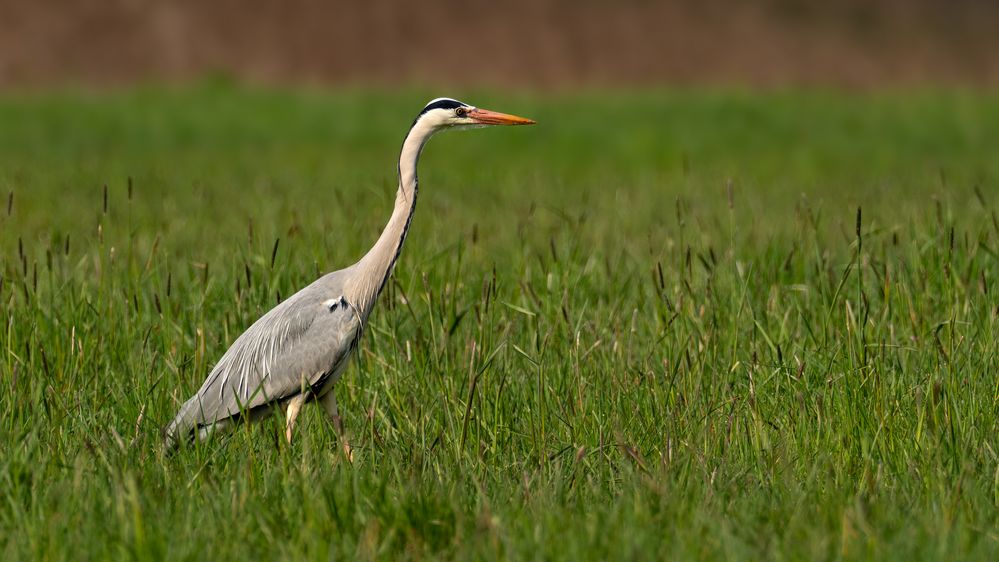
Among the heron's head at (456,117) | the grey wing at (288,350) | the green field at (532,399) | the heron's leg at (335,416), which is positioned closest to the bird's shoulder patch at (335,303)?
the grey wing at (288,350)

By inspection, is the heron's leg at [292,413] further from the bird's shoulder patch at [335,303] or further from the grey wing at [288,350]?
the bird's shoulder patch at [335,303]

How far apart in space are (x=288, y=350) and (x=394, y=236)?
1.90ft

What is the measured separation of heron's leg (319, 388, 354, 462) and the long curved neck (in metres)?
0.35

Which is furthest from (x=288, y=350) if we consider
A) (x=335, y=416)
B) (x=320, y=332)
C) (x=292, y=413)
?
(x=335, y=416)

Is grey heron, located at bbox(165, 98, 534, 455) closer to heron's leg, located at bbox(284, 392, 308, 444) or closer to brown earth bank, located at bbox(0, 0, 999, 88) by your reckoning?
heron's leg, located at bbox(284, 392, 308, 444)

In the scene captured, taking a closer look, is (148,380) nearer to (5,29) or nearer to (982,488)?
(982,488)

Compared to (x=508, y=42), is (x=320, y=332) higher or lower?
lower

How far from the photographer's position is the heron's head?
14.8ft

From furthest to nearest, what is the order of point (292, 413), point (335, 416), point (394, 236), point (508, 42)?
point (508, 42) → point (394, 236) → point (292, 413) → point (335, 416)

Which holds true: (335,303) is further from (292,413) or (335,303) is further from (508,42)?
(508,42)

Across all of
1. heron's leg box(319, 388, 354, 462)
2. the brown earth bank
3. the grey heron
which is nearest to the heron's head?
the grey heron

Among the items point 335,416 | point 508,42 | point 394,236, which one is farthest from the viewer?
point 508,42

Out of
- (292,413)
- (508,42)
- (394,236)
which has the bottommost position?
(292,413)

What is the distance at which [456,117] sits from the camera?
458 cm
